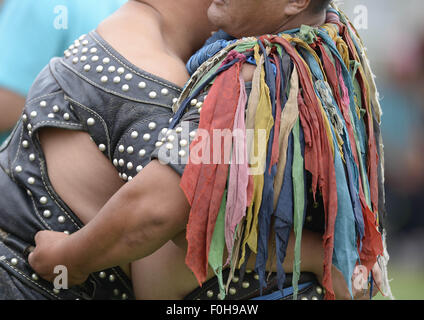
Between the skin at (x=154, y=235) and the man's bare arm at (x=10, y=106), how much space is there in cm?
110

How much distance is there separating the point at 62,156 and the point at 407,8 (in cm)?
459

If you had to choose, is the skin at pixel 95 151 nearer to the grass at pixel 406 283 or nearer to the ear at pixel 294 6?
the ear at pixel 294 6

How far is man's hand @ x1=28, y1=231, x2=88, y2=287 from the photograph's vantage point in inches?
72.8

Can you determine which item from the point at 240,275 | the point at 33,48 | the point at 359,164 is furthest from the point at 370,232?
the point at 33,48

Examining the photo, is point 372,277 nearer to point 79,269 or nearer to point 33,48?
point 79,269

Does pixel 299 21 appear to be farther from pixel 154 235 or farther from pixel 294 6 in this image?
pixel 154 235

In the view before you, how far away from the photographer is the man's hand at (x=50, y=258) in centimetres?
185

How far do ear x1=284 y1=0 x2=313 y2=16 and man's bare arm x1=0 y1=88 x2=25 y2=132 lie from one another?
1.42 meters

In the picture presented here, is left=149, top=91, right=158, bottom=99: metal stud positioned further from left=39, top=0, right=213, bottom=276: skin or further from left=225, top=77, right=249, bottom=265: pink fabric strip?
left=225, top=77, right=249, bottom=265: pink fabric strip

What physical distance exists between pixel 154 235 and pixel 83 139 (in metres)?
0.44

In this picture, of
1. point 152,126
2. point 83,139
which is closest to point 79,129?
point 83,139

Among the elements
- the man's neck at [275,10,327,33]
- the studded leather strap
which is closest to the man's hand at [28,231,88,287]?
the studded leather strap

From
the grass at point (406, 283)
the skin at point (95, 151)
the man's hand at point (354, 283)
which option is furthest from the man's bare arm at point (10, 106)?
the grass at point (406, 283)

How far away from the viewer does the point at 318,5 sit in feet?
6.50
